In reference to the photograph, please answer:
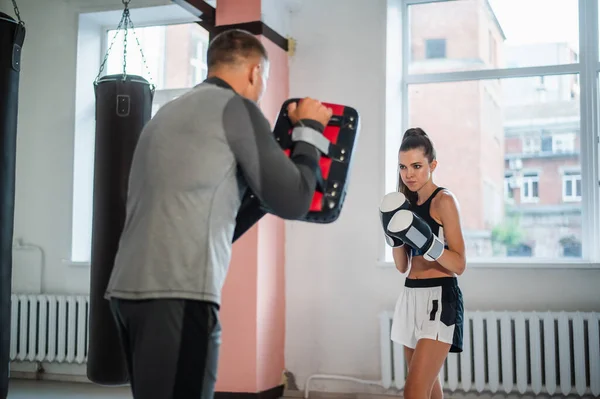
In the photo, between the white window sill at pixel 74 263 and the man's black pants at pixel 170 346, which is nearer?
the man's black pants at pixel 170 346

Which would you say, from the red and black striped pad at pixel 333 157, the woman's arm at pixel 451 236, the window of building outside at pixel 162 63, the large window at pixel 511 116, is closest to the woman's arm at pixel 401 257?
the woman's arm at pixel 451 236

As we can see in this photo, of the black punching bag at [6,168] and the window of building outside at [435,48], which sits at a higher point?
the window of building outside at [435,48]

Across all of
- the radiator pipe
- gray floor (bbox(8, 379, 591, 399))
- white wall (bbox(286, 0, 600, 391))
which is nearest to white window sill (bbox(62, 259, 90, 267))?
gray floor (bbox(8, 379, 591, 399))

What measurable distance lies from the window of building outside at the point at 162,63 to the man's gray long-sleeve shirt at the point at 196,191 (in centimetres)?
393

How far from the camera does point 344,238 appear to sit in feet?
15.1

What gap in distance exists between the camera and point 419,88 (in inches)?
188

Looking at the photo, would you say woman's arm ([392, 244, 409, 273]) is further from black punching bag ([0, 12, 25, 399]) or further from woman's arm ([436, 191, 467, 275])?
black punching bag ([0, 12, 25, 399])

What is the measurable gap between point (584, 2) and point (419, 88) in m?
1.17

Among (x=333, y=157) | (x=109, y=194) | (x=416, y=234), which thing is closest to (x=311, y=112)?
(x=333, y=157)

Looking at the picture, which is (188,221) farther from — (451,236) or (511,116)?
(511,116)

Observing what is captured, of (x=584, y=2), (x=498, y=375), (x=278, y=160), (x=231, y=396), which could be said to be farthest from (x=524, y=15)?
(x=278, y=160)

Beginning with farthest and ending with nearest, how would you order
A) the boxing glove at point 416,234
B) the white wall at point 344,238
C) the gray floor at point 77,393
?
the white wall at point 344,238 < the gray floor at point 77,393 < the boxing glove at point 416,234

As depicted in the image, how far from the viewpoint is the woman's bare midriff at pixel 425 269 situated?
2.70m

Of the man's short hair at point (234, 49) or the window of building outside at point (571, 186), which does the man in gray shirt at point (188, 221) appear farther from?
the window of building outside at point (571, 186)
